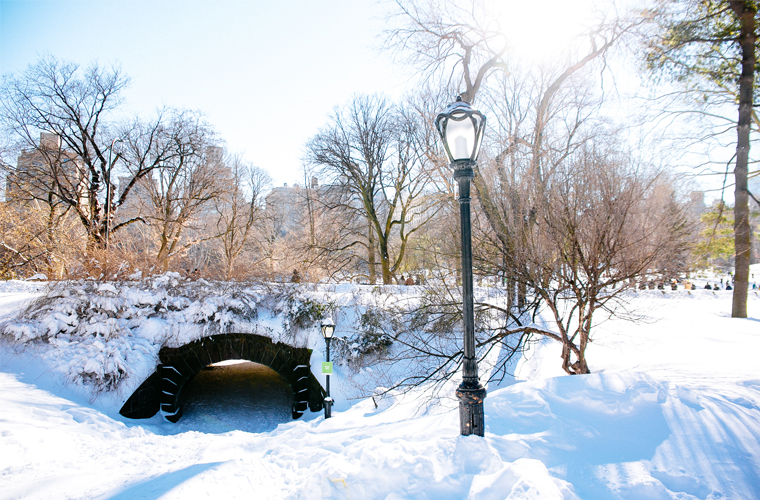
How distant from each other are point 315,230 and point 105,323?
17.8 meters

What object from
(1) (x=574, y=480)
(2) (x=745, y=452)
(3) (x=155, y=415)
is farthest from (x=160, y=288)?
(2) (x=745, y=452)

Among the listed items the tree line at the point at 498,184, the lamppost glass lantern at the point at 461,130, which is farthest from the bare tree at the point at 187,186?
the lamppost glass lantern at the point at 461,130

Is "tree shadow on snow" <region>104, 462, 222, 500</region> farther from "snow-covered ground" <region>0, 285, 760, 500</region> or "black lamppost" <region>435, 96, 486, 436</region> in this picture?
"black lamppost" <region>435, 96, 486, 436</region>

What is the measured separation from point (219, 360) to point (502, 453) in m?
10.5

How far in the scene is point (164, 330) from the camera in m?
11.0

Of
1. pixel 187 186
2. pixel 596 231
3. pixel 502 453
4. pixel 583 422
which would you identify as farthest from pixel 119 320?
pixel 187 186

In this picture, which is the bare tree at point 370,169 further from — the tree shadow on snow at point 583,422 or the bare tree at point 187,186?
the tree shadow on snow at point 583,422

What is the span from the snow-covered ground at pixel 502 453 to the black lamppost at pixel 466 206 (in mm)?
246

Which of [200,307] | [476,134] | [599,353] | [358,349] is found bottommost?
[358,349]

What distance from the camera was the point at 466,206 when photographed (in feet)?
11.7

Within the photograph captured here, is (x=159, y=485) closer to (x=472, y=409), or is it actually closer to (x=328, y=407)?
(x=472, y=409)

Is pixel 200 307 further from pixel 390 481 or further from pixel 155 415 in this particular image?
pixel 390 481

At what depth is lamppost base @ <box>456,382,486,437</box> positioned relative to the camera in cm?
337

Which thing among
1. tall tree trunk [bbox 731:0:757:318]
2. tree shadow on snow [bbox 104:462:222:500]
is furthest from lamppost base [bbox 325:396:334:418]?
tall tree trunk [bbox 731:0:757:318]
